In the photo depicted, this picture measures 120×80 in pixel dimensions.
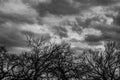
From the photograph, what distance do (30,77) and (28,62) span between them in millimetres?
3024

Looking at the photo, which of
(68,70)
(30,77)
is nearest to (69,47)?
(68,70)

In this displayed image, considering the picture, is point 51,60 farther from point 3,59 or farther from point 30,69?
point 3,59

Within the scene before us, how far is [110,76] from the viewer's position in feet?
126

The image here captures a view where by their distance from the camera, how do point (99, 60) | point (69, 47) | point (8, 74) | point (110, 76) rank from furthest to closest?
point (99, 60) < point (110, 76) < point (69, 47) < point (8, 74)

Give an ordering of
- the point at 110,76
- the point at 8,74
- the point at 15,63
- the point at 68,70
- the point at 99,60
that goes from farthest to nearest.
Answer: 1. the point at 99,60
2. the point at 110,76
3. the point at 68,70
4. the point at 15,63
5. the point at 8,74

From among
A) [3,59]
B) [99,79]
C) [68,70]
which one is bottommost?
[99,79]

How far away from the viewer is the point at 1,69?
27828mm

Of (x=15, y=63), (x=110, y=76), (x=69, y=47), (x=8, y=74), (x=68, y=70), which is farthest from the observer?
(x=110, y=76)

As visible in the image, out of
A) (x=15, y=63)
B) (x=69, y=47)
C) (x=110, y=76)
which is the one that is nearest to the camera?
(x=15, y=63)

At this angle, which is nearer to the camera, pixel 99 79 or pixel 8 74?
pixel 8 74

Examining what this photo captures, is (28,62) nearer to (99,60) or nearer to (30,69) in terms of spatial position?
(30,69)

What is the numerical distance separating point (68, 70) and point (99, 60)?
1426cm

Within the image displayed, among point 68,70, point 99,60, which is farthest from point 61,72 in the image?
point 99,60

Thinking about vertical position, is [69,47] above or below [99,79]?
above
